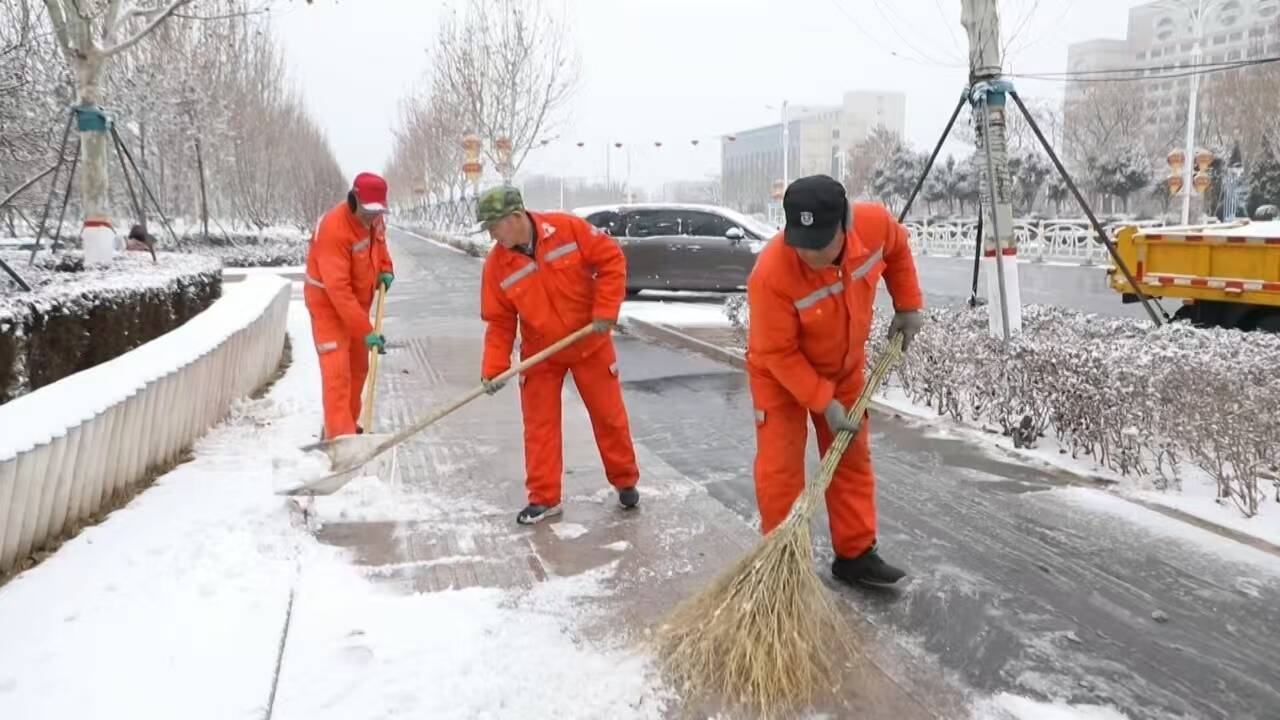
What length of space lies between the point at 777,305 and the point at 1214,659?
178cm

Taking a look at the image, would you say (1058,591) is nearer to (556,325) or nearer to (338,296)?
(556,325)

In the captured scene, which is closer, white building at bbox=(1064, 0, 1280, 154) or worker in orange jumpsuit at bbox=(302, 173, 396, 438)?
worker in orange jumpsuit at bbox=(302, 173, 396, 438)

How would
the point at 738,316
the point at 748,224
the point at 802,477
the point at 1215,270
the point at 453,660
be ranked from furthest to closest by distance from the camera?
the point at 748,224 → the point at 738,316 → the point at 1215,270 → the point at 802,477 → the point at 453,660

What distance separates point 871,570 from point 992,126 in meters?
4.70

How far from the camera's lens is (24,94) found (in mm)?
12875

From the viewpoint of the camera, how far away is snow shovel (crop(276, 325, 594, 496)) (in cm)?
426

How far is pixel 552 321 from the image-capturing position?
4348 millimetres

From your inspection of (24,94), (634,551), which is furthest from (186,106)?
(634,551)

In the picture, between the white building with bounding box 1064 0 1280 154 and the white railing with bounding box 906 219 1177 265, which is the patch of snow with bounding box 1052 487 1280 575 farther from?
the white building with bounding box 1064 0 1280 154

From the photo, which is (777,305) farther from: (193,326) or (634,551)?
(193,326)

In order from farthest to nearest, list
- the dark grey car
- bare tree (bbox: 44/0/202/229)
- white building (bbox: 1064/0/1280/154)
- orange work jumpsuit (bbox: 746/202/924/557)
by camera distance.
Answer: white building (bbox: 1064/0/1280/154) → the dark grey car → bare tree (bbox: 44/0/202/229) → orange work jumpsuit (bbox: 746/202/924/557)

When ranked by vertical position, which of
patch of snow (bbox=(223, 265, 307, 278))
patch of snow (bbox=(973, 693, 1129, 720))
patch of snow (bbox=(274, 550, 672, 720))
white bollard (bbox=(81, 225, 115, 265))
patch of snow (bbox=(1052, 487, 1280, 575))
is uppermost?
white bollard (bbox=(81, 225, 115, 265))

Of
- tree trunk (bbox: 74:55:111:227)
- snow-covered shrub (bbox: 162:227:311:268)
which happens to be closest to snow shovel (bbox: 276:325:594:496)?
tree trunk (bbox: 74:55:111:227)

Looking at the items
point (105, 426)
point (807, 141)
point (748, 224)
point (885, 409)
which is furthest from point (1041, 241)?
point (807, 141)
